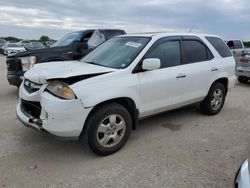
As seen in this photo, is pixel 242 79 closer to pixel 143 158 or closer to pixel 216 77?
pixel 216 77

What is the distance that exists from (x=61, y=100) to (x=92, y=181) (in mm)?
1059

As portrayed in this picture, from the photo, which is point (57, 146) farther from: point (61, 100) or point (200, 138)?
point (200, 138)

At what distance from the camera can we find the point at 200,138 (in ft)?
15.2

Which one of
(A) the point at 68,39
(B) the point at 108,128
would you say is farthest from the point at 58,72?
(A) the point at 68,39

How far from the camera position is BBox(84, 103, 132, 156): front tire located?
3.70 m

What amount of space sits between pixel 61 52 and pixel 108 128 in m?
4.78

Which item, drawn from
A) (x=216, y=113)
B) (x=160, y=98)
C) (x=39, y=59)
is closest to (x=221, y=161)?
(x=160, y=98)

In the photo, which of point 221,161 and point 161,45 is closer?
point 221,161

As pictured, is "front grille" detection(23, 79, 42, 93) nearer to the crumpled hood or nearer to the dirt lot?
the crumpled hood

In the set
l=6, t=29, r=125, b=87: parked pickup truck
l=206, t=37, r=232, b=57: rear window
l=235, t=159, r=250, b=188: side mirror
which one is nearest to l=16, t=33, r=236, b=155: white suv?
l=206, t=37, r=232, b=57: rear window

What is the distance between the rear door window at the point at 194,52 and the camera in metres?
5.06

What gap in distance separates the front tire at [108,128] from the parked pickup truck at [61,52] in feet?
11.8

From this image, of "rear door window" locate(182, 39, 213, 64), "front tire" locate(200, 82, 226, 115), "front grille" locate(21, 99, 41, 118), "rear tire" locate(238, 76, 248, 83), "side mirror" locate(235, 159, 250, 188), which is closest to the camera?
"side mirror" locate(235, 159, 250, 188)

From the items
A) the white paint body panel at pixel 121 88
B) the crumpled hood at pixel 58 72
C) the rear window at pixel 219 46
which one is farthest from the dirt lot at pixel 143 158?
the rear window at pixel 219 46
